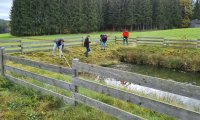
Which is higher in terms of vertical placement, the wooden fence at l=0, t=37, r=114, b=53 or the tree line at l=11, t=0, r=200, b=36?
the tree line at l=11, t=0, r=200, b=36

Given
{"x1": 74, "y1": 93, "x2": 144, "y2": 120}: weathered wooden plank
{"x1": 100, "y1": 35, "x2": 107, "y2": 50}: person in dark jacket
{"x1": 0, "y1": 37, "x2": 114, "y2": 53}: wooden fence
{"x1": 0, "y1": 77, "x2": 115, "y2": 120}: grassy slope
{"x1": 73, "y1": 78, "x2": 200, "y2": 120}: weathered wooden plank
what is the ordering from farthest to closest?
{"x1": 100, "y1": 35, "x2": 107, "y2": 50}: person in dark jacket
{"x1": 0, "y1": 37, "x2": 114, "y2": 53}: wooden fence
{"x1": 0, "y1": 77, "x2": 115, "y2": 120}: grassy slope
{"x1": 74, "y1": 93, "x2": 144, "y2": 120}: weathered wooden plank
{"x1": 73, "y1": 78, "x2": 200, "y2": 120}: weathered wooden plank

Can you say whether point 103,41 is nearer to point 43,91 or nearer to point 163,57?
point 163,57

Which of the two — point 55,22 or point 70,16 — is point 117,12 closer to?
point 70,16

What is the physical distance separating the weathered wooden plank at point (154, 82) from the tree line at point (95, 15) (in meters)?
42.7

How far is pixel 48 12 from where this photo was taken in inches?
1929

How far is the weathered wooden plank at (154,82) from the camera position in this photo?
145 inches

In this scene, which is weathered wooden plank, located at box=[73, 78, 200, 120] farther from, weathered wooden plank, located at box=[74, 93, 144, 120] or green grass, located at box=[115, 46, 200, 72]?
green grass, located at box=[115, 46, 200, 72]

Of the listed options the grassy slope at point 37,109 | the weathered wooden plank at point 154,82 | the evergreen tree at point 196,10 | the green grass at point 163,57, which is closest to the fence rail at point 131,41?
the green grass at point 163,57

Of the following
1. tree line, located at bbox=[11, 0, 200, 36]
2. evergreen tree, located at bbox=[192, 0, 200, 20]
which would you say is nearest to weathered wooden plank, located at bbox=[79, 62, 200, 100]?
tree line, located at bbox=[11, 0, 200, 36]

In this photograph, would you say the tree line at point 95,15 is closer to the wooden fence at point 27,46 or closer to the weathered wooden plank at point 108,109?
the wooden fence at point 27,46

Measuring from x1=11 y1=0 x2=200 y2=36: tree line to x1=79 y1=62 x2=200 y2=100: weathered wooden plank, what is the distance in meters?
42.7

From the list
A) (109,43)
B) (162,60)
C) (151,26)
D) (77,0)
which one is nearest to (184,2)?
(151,26)

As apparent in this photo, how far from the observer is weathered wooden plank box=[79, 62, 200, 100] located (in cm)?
369

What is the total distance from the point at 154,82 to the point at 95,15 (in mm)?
54250
